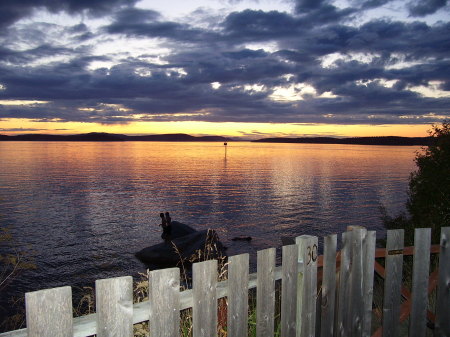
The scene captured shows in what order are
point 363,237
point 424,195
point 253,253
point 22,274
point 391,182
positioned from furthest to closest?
point 391,182, point 253,253, point 22,274, point 424,195, point 363,237

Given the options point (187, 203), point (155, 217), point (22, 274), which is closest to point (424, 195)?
point (22, 274)

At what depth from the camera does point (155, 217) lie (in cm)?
3650

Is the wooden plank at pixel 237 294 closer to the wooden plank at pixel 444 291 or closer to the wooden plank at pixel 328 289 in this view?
the wooden plank at pixel 328 289

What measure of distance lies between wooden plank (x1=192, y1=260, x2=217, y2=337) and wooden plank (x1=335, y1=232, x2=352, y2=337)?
1.53m

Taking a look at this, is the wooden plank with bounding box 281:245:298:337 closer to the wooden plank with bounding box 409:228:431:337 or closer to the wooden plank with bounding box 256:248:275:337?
the wooden plank with bounding box 256:248:275:337

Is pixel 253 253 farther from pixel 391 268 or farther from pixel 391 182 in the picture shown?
pixel 391 182

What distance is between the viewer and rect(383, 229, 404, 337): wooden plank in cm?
383

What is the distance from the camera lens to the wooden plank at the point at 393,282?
3.83m

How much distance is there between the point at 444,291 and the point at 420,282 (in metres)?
0.40

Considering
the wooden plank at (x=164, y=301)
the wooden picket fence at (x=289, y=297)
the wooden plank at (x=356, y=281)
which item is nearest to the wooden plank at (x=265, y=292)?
the wooden picket fence at (x=289, y=297)

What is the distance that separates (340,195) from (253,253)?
25.5 m

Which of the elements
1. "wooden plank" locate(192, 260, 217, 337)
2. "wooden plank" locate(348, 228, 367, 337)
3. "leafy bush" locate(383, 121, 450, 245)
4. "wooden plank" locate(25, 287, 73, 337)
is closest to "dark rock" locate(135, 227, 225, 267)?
"leafy bush" locate(383, 121, 450, 245)

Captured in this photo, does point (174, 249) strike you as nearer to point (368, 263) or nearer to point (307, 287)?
point (368, 263)

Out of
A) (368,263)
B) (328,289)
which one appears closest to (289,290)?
(328,289)
